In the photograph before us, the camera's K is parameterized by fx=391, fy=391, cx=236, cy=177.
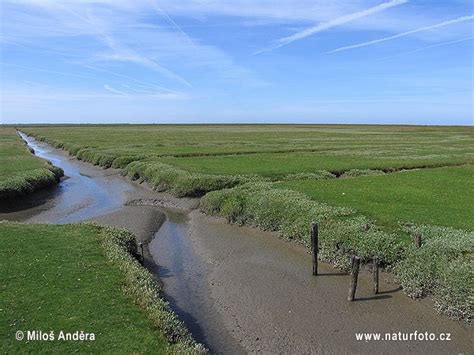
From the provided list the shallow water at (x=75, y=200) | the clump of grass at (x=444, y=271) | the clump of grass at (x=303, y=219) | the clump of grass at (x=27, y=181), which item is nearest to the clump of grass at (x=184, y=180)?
the shallow water at (x=75, y=200)

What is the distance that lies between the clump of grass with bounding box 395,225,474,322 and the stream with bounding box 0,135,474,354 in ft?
1.93

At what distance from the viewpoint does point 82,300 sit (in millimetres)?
16234

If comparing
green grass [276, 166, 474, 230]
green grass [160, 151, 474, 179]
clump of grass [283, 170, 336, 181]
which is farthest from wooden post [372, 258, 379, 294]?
green grass [160, 151, 474, 179]

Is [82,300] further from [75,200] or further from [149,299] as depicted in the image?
[75,200]

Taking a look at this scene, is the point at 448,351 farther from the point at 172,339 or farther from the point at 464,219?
the point at 464,219

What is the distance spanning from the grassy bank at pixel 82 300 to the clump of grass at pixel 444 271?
11.5 metres

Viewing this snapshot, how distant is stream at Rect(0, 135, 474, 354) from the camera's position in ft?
54.1

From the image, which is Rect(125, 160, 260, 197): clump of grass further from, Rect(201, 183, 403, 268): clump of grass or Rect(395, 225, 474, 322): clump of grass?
Rect(395, 225, 474, 322): clump of grass

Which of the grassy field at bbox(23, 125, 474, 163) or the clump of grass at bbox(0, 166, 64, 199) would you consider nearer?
the clump of grass at bbox(0, 166, 64, 199)

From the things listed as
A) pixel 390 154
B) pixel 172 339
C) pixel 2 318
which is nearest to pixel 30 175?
pixel 2 318

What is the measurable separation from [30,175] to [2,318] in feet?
130

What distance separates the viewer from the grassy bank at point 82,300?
1370 centimetres

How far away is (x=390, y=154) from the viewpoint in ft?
226

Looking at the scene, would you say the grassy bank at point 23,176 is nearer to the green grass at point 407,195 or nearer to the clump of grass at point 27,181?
the clump of grass at point 27,181
